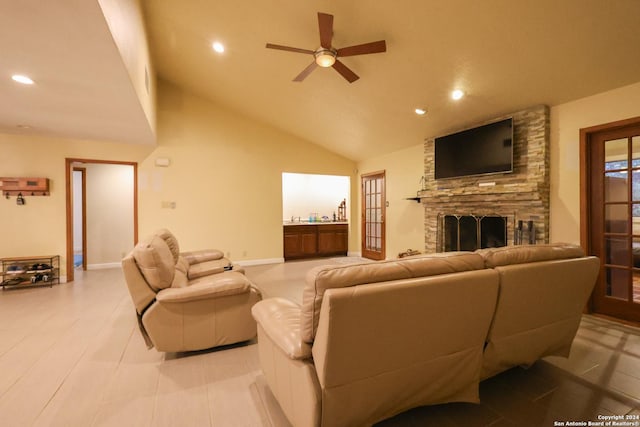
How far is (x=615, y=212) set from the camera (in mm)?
3057

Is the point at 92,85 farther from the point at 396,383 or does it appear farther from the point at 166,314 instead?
the point at 396,383

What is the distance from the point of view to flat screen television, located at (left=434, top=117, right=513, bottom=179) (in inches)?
148

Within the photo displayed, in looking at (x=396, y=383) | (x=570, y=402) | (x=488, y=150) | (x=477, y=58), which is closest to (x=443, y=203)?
(x=488, y=150)

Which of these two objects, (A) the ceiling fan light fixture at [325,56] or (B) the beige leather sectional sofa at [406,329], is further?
(A) the ceiling fan light fixture at [325,56]

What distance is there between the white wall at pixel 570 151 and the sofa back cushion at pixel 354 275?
9.43ft

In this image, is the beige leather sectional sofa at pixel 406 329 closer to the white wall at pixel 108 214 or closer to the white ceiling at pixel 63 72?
the white ceiling at pixel 63 72

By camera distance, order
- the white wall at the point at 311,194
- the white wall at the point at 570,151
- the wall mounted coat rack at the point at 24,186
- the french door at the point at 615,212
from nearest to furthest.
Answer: the french door at the point at 615,212 → the white wall at the point at 570,151 → the wall mounted coat rack at the point at 24,186 → the white wall at the point at 311,194

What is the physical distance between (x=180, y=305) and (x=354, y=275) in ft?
5.35

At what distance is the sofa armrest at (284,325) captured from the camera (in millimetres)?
1317

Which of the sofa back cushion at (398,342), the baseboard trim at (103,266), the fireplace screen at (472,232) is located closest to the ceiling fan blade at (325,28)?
the sofa back cushion at (398,342)

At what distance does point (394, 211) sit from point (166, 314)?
4.78m

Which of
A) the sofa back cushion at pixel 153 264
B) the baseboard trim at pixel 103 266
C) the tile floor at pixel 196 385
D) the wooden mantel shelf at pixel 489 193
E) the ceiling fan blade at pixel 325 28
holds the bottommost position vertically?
the tile floor at pixel 196 385

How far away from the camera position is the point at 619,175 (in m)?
3.02

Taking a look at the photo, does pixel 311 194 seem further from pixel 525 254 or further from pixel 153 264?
pixel 525 254
